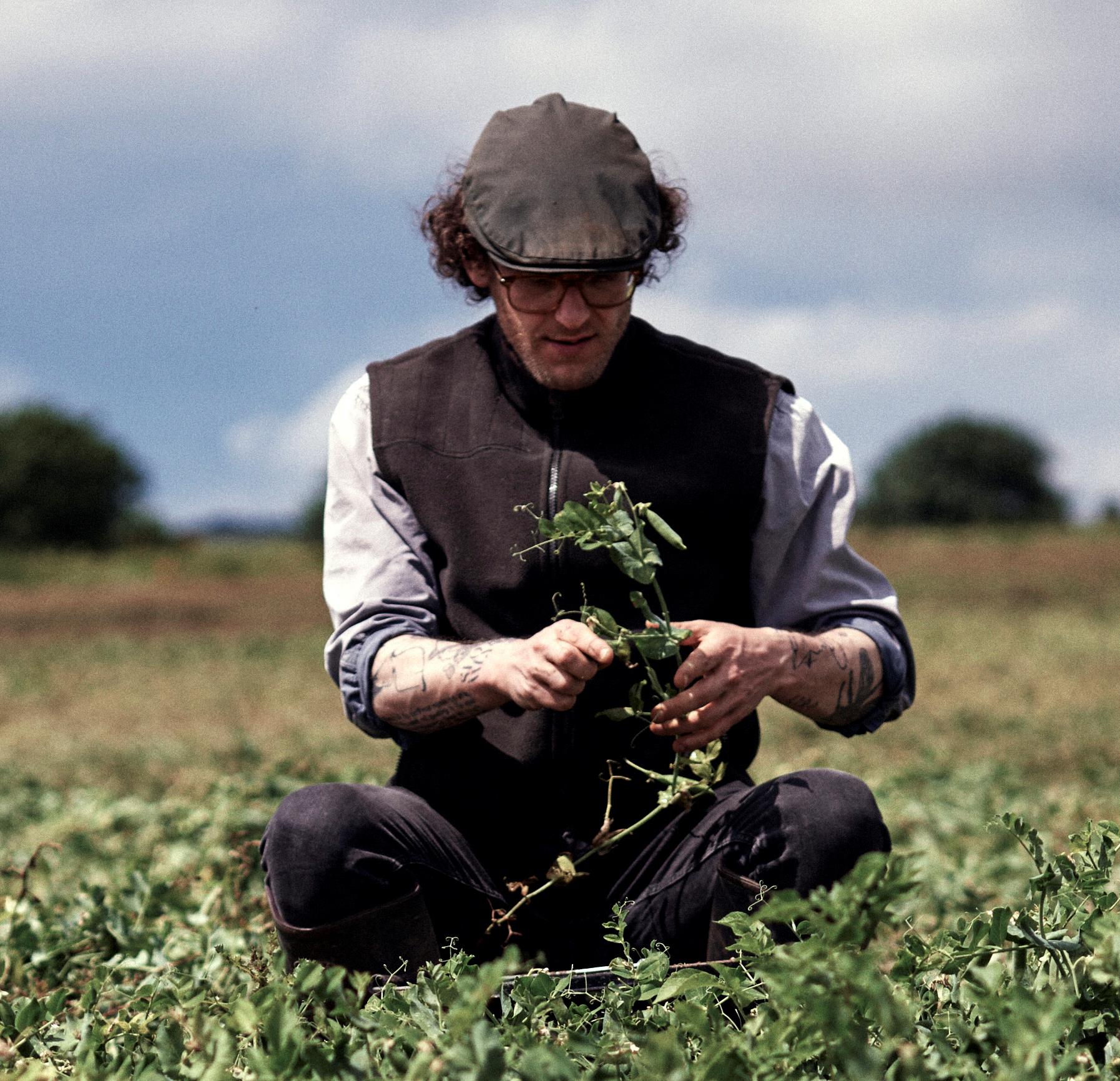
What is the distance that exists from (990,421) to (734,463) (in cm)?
7224

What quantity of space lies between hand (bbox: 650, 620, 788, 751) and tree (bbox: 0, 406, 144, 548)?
171 feet

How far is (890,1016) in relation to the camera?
154 cm

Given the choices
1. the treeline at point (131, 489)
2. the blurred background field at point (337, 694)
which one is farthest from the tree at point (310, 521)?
the blurred background field at point (337, 694)

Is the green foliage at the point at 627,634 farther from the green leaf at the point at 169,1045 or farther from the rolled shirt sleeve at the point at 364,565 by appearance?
the green leaf at the point at 169,1045

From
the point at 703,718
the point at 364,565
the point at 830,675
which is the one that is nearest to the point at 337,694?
the point at 364,565

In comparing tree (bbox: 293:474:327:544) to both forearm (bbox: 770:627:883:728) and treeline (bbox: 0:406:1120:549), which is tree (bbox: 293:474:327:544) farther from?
forearm (bbox: 770:627:883:728)

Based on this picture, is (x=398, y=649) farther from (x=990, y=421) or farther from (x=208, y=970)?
(x=990, y=421)

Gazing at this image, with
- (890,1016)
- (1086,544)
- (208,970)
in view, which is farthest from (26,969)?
(1086,544)

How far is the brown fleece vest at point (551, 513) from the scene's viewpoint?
8.39 feet

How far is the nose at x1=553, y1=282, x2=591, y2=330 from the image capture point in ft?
8.27

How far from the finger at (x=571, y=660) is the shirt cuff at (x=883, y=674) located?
603mm

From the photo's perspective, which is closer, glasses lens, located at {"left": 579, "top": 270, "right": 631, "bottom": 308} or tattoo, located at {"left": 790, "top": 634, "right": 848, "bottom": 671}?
tattoo, located at {"left": 790, "top": 634, "right": 848, "bottom": 671}

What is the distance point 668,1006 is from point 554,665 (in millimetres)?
581

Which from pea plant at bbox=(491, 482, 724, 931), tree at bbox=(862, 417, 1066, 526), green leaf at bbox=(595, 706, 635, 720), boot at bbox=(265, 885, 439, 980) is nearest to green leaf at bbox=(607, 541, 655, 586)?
pea plant at bbox=(491, 482, 724, 931)
